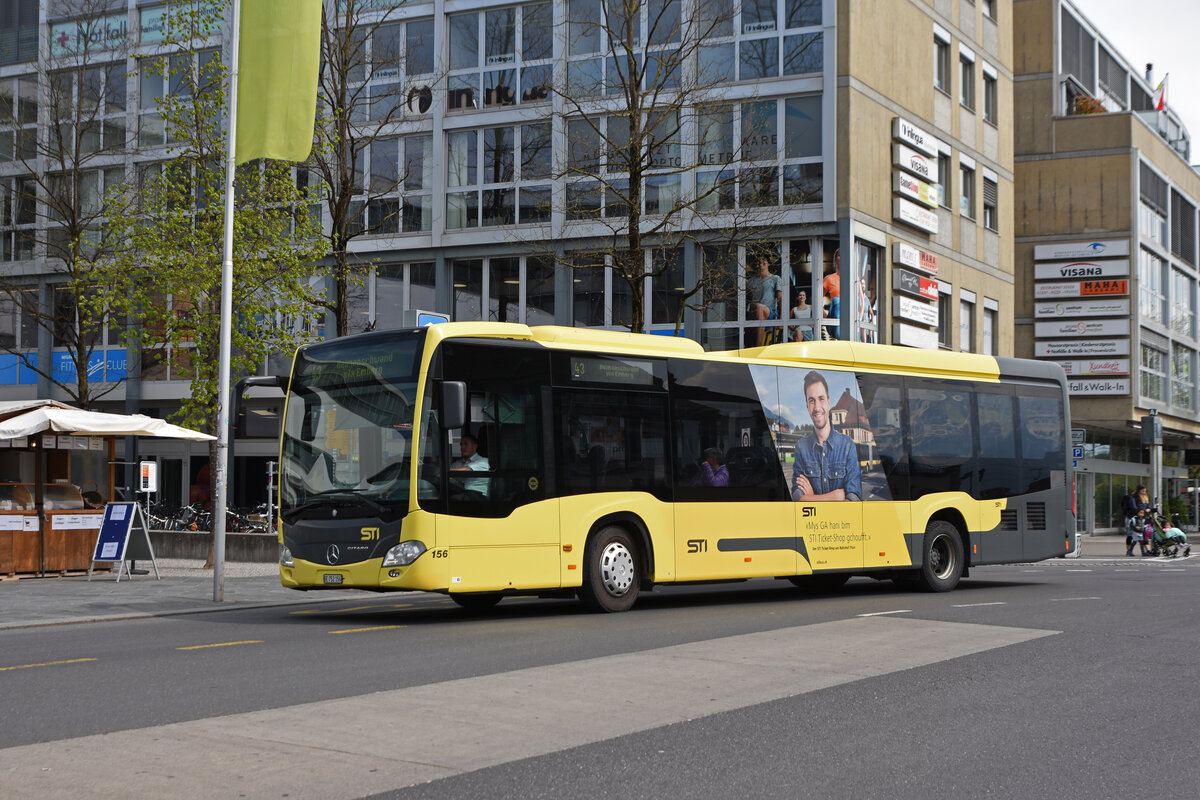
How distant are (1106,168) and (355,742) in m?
49.7

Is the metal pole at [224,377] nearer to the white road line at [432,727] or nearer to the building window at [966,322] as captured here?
the white road line at [432,727]

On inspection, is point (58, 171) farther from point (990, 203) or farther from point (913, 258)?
point (990, 203)

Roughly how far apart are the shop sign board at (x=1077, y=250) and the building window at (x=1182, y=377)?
6.96m

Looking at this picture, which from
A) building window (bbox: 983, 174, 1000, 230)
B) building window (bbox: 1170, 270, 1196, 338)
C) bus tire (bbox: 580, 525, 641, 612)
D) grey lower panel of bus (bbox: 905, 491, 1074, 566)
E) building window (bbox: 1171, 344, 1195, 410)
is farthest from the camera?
building window (bbox: 1170, 270, 1196, 338)

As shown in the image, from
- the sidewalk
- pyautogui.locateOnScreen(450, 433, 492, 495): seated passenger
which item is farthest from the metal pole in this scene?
pyautogui.locateOnScreen(450, 433, 492, 495): seated passenger

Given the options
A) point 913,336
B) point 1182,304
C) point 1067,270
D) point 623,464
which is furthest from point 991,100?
point 623,464

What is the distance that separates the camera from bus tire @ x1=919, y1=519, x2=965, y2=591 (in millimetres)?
18828

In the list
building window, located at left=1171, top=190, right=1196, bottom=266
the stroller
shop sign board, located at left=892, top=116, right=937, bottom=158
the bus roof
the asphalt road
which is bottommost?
the stroller

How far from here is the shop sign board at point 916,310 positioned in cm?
3750

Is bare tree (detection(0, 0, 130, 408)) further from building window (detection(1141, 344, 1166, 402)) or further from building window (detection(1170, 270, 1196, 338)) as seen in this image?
building window (detection(1170, 270, 1196, 338))

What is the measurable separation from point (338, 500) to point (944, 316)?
3012 cm

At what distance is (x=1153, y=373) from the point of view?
173 feet

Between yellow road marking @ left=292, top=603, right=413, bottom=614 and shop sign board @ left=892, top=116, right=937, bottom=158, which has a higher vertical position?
shop sign board @ left=892, top=116, right=937, bottom=158

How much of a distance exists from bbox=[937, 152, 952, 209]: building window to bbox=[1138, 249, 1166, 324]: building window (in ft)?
43.7
